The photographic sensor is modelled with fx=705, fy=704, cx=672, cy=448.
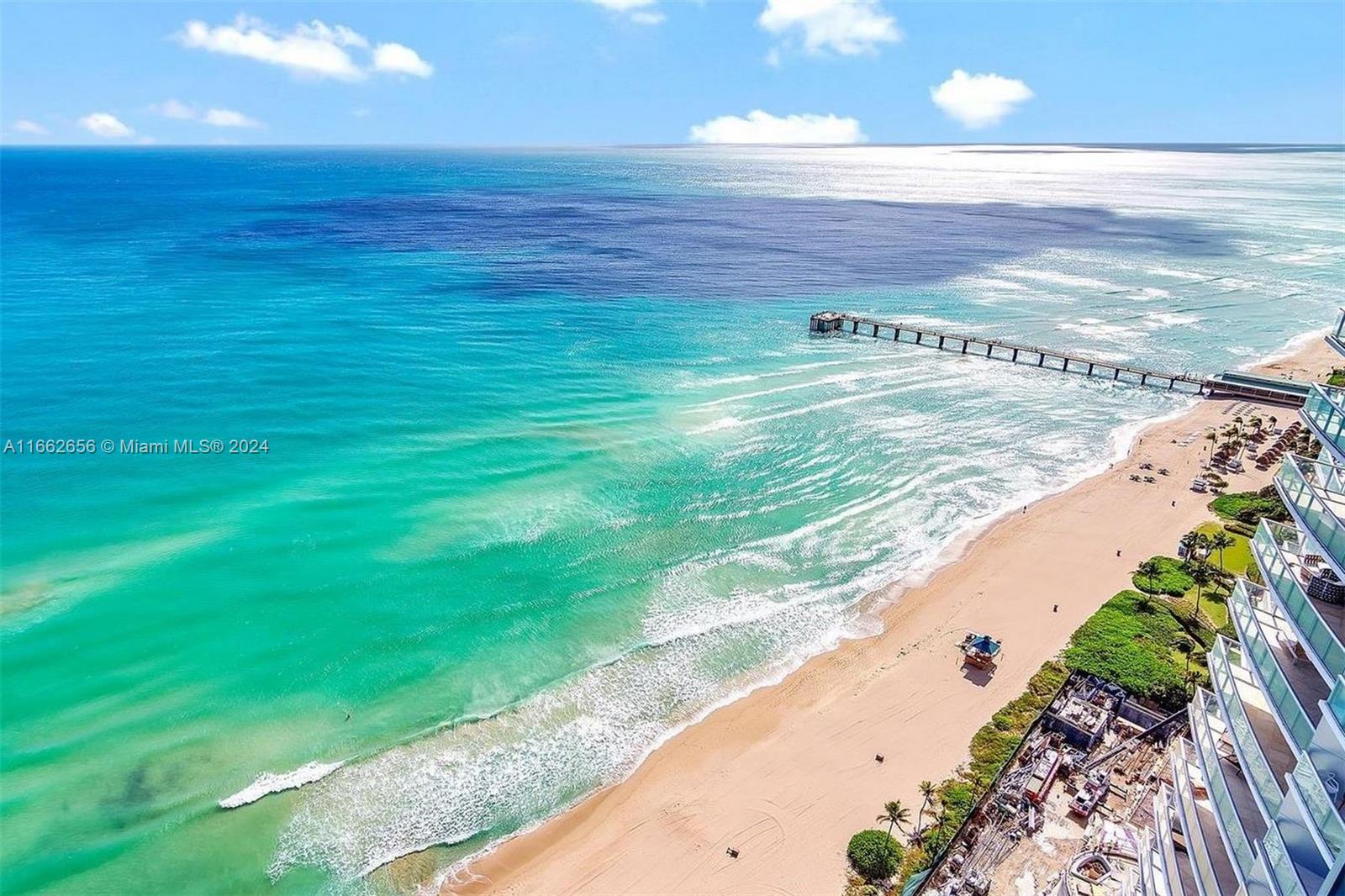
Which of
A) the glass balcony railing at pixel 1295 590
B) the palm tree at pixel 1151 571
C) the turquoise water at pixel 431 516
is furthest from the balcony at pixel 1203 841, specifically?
the palm tree at pixel 1151 571

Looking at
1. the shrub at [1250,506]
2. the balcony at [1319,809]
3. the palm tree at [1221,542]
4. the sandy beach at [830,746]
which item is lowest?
the sandy beach at [830,746]

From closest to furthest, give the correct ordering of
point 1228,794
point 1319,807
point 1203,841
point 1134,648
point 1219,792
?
point 1319,807
point 1228,794
point 1219,792
point 1203,841
point 1134,648

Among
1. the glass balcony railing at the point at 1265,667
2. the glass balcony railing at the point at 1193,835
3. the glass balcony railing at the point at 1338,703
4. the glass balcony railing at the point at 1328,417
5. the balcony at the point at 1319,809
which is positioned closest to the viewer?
Result: the balcony at the point at 1319,809

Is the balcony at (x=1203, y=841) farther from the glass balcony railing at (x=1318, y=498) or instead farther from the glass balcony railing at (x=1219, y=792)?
the glass balcony railing at (x=1318, y=498)

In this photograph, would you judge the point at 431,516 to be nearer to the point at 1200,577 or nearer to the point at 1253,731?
the point at 1253,731

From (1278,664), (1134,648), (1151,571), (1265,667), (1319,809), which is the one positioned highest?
(1278,664)

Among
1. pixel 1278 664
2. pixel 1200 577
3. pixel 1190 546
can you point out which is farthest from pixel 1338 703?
pixel 1190 546

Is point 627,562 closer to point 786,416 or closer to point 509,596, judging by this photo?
point 509,596

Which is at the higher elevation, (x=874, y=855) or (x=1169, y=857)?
(x=1169, y=857)
